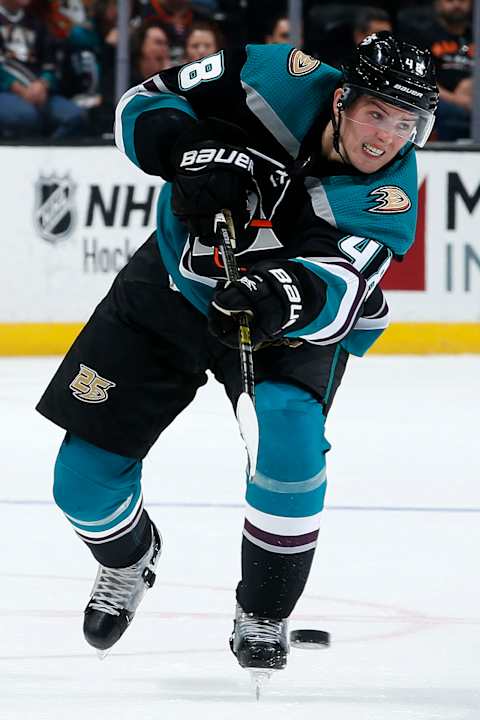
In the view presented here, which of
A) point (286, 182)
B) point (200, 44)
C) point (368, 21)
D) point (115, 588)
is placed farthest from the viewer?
point (368, 21)

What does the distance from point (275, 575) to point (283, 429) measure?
0.22m

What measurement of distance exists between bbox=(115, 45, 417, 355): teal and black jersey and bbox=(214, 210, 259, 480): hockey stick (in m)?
0.09

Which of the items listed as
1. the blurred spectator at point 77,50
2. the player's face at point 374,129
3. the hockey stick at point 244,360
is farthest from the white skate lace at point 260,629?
the blurred spectator at point 77,50

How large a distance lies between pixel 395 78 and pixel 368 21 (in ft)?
14.8

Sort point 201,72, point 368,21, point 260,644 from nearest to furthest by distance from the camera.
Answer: point 260,644, point 201,72, point 368,21

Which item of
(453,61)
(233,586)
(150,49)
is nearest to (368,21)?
(453,61)

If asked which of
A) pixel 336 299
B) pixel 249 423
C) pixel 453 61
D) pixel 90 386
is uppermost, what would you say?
pixel 336 299

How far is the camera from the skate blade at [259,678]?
2168 millimetres

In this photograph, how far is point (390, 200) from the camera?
7.11 feet

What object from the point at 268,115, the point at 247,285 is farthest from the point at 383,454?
the point at 247,285

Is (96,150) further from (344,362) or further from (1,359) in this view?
(344,362)

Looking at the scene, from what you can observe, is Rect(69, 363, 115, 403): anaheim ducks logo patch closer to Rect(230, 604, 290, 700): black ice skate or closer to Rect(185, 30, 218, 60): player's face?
Rect(230, 604, 290, 700): black ice skate

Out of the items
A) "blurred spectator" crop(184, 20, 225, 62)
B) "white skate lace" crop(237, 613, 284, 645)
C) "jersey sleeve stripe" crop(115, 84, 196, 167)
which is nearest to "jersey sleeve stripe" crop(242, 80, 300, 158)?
"jersey sleeve stripe" crop(115, 84, 196, 167)

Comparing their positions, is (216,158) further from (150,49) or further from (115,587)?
(150,49)
